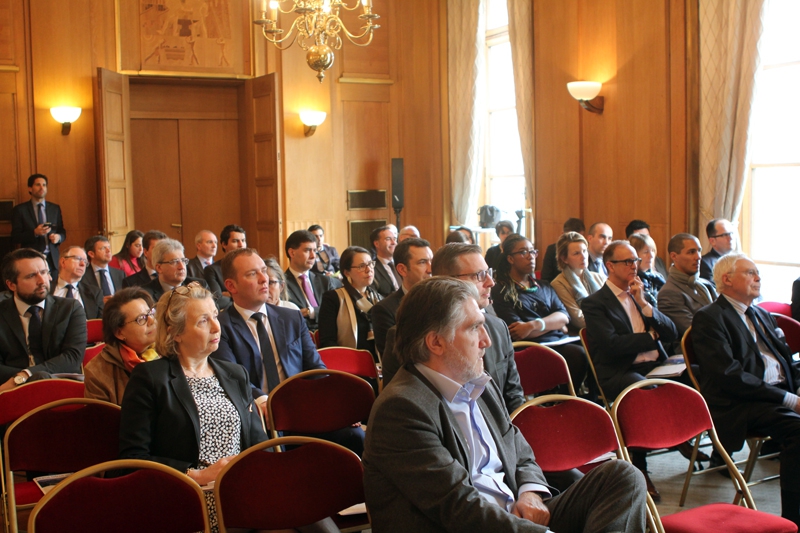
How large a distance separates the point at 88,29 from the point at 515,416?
347 inches

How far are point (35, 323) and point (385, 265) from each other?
3.11 metres

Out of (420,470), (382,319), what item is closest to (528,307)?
(382,319)

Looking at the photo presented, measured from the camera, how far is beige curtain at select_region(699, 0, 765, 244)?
6641mm

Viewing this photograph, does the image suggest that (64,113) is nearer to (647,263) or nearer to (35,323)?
(35,323)

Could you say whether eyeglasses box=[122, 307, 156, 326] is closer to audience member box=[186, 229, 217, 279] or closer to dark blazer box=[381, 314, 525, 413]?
dark blazer box=[381, 314, 525, 413]

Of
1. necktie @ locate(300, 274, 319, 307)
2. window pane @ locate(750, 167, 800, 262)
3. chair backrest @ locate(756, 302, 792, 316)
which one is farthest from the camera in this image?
window pane @ locate(750, 167, 800, 262)

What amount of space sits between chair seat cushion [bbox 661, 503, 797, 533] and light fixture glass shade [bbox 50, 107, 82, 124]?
29.4ft

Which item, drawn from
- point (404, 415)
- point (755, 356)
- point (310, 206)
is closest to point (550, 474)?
point (404, 415)

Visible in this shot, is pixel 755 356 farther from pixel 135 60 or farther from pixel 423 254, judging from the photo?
pixel 135 60

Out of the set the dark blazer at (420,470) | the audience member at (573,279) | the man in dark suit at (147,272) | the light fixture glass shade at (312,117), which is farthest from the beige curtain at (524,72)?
the dark blazer at (420,470)

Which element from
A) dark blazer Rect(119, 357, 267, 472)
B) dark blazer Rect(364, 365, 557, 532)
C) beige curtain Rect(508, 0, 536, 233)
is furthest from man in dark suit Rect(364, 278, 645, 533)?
beige curtain Rect(508, 0, 536, 233)

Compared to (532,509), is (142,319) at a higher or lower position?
higher

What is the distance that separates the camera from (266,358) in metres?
3.85

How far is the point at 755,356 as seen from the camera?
161 inches
